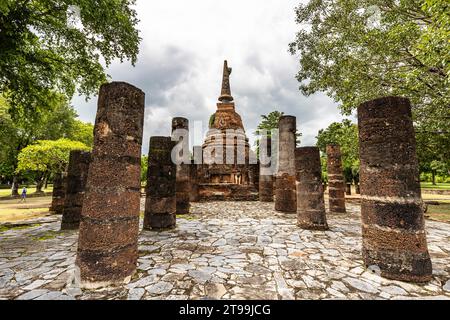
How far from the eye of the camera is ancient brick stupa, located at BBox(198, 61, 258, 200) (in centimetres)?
1590

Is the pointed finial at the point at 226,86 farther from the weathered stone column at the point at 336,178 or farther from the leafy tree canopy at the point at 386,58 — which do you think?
the weathered stone column at the point at 336,178

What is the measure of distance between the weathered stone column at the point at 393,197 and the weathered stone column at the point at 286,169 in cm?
607

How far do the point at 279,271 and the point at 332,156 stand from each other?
7.75 meters

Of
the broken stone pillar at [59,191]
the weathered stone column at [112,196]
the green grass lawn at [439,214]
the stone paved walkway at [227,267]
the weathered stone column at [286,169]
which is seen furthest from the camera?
the broken stone pillar at [59,191]

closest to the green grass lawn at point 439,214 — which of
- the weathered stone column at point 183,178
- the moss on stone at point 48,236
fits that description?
the weathered stone column at point 183,178

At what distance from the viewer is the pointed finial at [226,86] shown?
22.9m

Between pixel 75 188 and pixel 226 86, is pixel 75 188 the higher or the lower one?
the lower one

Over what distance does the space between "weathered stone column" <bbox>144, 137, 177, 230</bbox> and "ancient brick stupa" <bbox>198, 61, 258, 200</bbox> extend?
8.80 meters

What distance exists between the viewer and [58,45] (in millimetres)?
8242

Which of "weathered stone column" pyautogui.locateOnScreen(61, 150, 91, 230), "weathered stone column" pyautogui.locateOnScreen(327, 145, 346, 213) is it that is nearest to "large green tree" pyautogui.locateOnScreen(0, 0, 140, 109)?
"weathered stone column" pyautogui.locateOnScreen(61, 150, 91, 230)

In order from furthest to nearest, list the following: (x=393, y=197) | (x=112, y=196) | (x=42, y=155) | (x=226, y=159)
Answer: (x=226, y=159) < (x=42, y=155) < (x=393, y=197) < (x=112, y=196)

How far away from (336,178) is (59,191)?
1255 centimetres

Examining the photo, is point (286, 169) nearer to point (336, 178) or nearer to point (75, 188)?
point (336, 178)

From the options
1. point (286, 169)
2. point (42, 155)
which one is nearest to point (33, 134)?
Result: point (42, 155)
